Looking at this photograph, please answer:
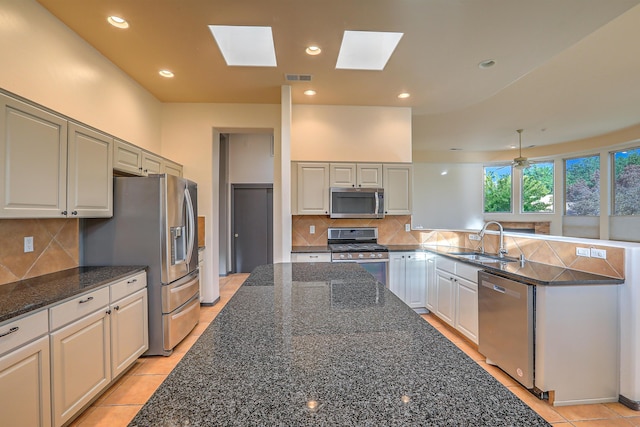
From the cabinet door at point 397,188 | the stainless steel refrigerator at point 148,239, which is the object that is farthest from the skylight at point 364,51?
the stainless steel refrigerator at point 148,239

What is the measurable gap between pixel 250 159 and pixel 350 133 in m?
Result: 2.91

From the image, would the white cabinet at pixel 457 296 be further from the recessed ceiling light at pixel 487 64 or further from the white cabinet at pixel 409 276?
the recessed ceiling light at pixel 487 64

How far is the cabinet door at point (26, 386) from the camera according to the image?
1.44 m

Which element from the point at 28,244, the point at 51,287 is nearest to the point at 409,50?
the point at 51,287

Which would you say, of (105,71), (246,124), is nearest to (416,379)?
(105,71)

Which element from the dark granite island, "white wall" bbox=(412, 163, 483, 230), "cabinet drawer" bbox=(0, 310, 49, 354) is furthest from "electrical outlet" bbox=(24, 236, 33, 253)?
"white wall" bbox=(412, 163, 483, 230)

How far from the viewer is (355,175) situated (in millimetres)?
4020

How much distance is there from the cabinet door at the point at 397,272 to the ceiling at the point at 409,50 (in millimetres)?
2116

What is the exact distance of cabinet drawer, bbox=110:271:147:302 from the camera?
7.54 ft

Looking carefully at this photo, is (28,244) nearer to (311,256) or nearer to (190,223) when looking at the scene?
(190,223)

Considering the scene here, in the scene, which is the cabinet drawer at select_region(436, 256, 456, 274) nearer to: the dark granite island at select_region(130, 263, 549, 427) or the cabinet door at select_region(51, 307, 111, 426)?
the dark granite island at select_region(130, 263, 549, 427)

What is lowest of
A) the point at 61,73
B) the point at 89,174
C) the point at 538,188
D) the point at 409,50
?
the point at 89,174

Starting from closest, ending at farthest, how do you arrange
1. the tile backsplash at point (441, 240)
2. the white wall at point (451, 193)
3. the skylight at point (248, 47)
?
the tile backsplash at point (441, 240), the skylight at point (248, 47), the white wall at point (451, 193)

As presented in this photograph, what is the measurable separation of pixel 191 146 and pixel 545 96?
5093 mm
